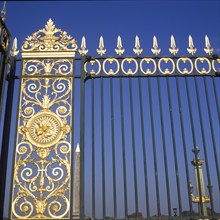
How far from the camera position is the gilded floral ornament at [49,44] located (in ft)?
20.2

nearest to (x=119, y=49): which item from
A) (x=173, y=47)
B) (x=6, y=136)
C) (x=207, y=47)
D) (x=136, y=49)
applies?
(x=136, y=49)

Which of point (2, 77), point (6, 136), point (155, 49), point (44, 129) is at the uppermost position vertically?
point (155, 49)

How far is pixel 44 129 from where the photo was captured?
223 inches

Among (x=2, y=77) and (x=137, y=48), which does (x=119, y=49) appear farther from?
(x=2, y=77)

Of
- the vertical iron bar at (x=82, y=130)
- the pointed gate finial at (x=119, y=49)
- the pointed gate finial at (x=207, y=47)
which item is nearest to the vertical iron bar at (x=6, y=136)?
the vertical iron bar at (x=82, y=130)

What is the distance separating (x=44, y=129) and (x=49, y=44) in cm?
164

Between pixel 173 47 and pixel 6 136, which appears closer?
pixel 6 136

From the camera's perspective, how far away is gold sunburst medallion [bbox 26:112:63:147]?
561 centimetres

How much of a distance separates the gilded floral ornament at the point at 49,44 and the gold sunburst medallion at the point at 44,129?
47.0 inches

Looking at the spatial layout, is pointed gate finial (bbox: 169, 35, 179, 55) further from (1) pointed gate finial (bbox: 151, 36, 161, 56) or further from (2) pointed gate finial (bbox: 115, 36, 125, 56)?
(2) pointed gate finial (bbox: 115, 36, 125, 56)

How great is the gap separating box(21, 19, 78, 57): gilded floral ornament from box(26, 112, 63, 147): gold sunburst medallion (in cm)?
119

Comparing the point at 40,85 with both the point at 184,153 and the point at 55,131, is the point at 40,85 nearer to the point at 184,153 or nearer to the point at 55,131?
the point at 55,131

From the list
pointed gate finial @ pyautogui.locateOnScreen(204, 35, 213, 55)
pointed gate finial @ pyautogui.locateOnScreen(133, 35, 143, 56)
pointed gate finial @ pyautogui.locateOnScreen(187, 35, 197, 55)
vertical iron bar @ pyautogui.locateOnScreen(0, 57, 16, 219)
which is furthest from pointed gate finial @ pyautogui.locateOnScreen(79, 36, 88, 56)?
pointed gate finial @ pyautogui.locateOnScreen(204, 35, 213, 55)

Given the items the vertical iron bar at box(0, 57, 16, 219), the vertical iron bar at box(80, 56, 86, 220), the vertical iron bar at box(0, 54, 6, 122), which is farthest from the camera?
the vertical iron bar at box(0, 54, 6, 122)
